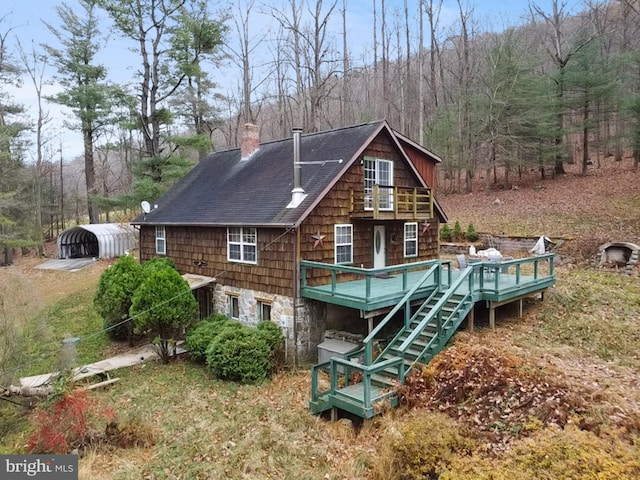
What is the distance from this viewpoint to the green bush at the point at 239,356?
35.3 ft

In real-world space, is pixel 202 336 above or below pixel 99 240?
below

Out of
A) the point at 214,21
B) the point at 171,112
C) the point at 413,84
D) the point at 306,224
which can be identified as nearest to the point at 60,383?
the point at 306,224

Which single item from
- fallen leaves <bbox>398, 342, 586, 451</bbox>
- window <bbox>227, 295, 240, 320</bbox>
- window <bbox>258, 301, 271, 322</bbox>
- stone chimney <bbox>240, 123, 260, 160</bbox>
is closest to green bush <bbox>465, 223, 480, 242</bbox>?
stone chimney <bbox>240, 123, 260, 160</bbox>

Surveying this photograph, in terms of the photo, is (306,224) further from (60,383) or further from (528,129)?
(528,129)

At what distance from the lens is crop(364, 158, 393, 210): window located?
1340 cm

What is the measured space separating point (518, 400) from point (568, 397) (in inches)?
30.0

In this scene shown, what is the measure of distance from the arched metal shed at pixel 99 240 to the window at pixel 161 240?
32.8 ft

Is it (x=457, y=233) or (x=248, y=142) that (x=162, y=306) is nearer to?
(x=248, y=142)

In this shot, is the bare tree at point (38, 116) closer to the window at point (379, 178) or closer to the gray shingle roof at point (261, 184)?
the gray shingle roof at point (261, 184)

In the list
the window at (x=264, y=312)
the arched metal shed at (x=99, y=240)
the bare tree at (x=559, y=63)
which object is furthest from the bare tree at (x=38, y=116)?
the bare tree at (x=559, y=63)

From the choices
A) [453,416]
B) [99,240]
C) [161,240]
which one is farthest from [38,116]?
[453,416]

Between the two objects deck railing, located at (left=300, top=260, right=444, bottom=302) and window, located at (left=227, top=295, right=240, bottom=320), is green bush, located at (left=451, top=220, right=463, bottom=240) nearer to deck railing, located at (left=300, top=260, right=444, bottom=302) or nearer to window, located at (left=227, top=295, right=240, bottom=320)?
deck railing, located at (left=300, top=260, right=444, bottom=302)

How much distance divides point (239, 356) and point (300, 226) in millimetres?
3902

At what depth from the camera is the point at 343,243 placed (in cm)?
1305
